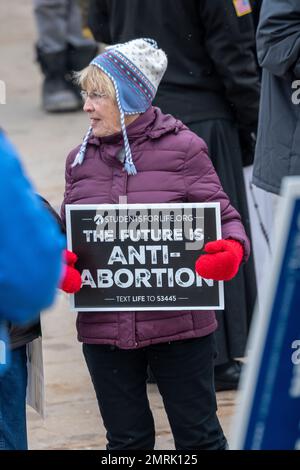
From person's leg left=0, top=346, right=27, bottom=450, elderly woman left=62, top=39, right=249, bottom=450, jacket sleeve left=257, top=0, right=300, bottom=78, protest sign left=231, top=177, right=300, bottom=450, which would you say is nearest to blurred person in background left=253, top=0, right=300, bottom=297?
jacket sleeve left=257, top=0, right=300, bottom=78

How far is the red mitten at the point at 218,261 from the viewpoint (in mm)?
3672

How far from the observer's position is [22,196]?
7.12 ft

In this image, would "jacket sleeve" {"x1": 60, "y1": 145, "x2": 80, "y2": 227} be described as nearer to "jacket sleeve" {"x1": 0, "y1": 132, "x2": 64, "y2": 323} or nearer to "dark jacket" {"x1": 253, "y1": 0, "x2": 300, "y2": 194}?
"dark jacket" {"x1": 253, "y1": 0, "x2": 300, "y2": 194}

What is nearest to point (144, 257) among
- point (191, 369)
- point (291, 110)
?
point (191, 369)

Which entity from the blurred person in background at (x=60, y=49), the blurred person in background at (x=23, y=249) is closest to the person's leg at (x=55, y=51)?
the blurred person in background at (x=60, y=49)

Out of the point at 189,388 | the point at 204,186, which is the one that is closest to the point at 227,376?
the point at 189,388

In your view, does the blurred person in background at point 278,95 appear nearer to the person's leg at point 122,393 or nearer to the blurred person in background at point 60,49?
the person's leg at point 122,393

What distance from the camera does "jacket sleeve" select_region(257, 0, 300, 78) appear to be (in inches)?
172

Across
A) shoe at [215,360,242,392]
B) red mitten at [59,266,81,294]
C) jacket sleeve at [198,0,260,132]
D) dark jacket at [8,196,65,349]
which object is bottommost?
shoe at [215,360,242,392]

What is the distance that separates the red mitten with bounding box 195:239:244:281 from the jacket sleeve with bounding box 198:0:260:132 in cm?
158

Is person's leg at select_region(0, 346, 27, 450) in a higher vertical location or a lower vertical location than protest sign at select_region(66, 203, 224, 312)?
lower

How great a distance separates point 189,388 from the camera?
397cm

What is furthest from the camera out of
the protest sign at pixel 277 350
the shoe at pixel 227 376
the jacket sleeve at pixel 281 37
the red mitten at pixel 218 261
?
the shoe at pixel 227 376

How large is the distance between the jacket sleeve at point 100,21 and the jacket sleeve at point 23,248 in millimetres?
3544
